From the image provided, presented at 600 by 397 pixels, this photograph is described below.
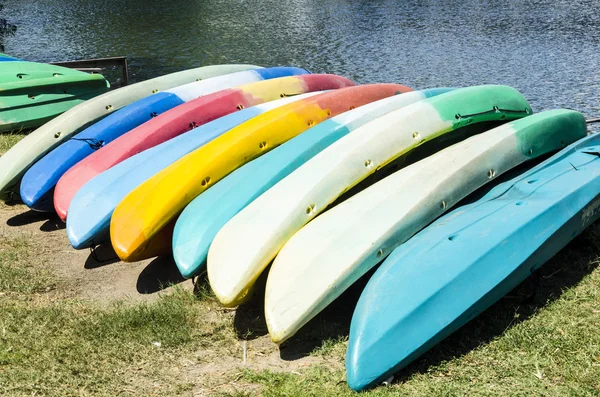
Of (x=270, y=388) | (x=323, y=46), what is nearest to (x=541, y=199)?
(x=270, y=388)

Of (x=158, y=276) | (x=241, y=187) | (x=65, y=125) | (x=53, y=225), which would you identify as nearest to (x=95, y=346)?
(x=158, y=276)

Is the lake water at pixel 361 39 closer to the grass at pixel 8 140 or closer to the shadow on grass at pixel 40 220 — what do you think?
the grass at pixel 8 140

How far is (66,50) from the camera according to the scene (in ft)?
48.2

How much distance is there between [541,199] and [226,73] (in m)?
4.08

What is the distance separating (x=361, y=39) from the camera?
13852 millimetres

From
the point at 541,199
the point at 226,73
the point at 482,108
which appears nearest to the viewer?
the point at 541,199

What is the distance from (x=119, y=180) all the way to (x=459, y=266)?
2404mm

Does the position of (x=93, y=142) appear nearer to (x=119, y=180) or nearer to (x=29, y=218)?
(x=29, y=218)

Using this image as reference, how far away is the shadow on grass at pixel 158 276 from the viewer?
4.21 m

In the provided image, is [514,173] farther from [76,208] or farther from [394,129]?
[76,208]

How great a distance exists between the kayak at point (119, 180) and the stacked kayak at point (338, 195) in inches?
0.5

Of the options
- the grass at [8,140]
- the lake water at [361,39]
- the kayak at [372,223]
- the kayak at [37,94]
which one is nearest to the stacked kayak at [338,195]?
the kayak at [372,223]

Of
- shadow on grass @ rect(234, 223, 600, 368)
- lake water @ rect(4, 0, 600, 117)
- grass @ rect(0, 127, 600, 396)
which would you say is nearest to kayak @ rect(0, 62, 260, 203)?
grass @ rect(0, 127, 600, 396)

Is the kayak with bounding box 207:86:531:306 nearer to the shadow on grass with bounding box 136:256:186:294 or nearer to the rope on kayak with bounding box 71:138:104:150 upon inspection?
the shadow on grass with bounding box 136:256:186:294
